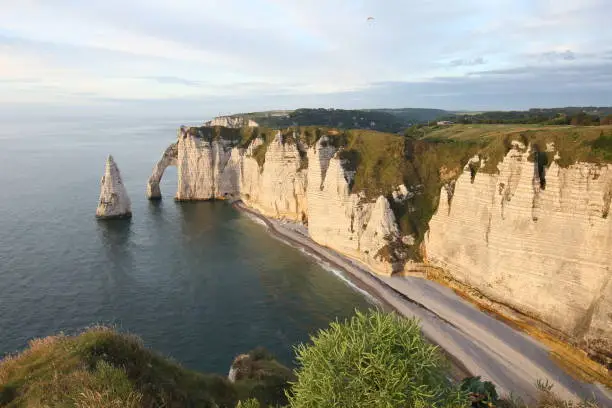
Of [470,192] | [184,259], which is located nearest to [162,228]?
[184,259]

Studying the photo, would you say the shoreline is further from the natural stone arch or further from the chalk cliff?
the natural stone arch

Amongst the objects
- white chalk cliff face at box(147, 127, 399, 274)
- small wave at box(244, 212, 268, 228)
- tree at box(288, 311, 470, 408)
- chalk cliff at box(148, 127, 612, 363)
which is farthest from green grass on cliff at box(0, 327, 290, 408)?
small wave at box(244, 212, 268, 228)

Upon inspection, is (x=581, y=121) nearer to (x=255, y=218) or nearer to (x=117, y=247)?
(x=255, y=218)

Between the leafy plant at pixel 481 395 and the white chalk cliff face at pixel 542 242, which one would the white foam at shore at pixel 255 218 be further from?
the leafy plant at pixel 481 395

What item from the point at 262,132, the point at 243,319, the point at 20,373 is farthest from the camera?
the point at 262,132

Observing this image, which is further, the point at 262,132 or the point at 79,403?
the point at 262,132

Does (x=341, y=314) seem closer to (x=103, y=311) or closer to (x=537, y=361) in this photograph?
(x=537, y=361)
